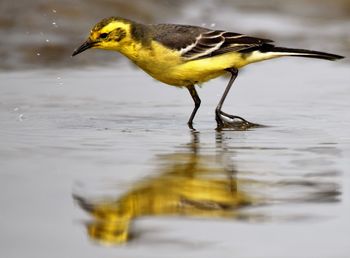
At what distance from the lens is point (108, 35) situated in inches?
412

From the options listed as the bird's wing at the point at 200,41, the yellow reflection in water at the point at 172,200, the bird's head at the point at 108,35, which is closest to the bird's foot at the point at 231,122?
the bird's wing at the point at 200,41

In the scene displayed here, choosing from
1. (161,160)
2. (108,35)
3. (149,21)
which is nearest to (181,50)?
(108,35)

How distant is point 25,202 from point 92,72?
699 centimetres

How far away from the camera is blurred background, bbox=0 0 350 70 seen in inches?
584

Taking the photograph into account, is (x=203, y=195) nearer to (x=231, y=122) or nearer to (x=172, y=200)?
(x=172, y=200)

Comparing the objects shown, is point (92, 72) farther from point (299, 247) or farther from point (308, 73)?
point (299, 247)

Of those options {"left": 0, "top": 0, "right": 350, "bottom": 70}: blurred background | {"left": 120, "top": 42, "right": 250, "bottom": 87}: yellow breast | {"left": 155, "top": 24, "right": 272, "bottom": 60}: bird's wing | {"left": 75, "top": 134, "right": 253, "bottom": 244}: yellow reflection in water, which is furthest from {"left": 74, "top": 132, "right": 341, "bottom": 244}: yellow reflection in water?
{"left": 0, "top": 0, "right": 350, "bottom": 70}: blurred background

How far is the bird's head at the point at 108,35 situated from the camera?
10.4 m

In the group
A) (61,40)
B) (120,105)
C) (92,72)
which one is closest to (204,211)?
(120,105)

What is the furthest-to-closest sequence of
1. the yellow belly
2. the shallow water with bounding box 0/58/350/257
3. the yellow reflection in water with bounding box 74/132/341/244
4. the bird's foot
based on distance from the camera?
the yellow belly < the bird's foot < the yellow reflection in water with bounding box 74/132/341/244 < the shallow water with bounding box 0/58/350/257

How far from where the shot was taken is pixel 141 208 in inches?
258

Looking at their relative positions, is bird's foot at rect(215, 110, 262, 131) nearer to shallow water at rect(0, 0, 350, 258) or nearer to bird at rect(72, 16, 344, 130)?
bird at rect(72, 16, 344, 130)

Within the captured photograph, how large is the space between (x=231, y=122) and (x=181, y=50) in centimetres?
82

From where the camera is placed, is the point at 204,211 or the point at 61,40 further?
the point at 61,40
